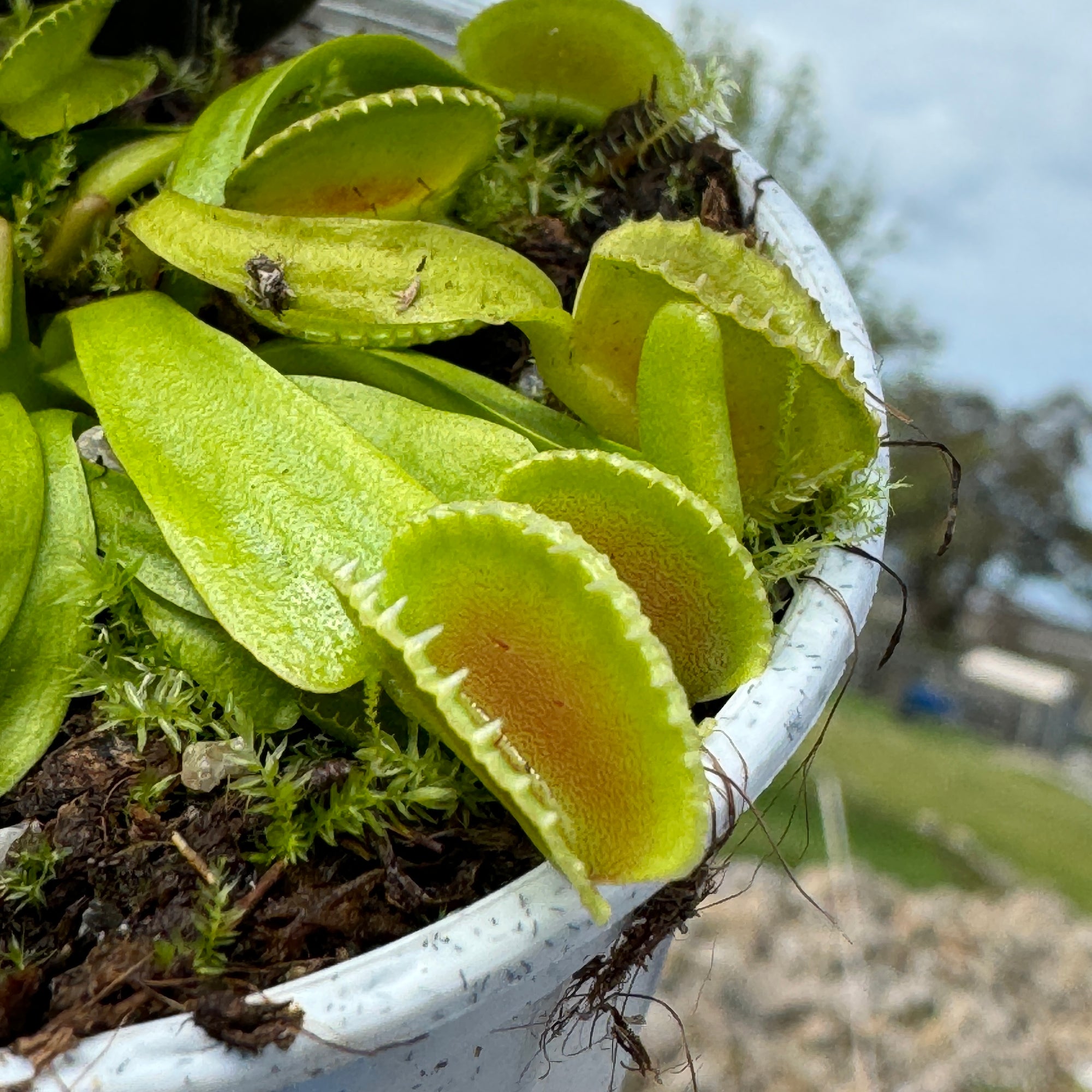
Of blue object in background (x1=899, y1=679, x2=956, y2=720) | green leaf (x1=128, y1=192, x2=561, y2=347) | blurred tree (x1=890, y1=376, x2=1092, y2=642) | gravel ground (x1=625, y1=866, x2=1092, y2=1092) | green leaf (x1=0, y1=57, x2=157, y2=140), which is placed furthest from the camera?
blurred tree (x1=890, y1=376, x2=1092, y2=642)

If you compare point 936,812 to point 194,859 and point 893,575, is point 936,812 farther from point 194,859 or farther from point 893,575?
point 194,859

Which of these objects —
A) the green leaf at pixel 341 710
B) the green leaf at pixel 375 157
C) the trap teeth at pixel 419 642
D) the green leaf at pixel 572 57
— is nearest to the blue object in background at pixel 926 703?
the green leaf at pixel 572 57

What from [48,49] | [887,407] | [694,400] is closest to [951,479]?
[887,407]

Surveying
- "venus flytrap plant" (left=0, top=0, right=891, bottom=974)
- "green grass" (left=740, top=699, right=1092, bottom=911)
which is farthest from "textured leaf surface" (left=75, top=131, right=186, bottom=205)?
"green grass" (left=740, top=699, right=1092, bottom=911)

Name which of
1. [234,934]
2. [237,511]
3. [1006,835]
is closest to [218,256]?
[237,511]

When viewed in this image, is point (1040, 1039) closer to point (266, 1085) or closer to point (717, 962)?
point (717, 962)

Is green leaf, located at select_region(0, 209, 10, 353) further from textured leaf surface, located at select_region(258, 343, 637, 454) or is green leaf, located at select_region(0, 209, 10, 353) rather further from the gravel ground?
the gravel ground
